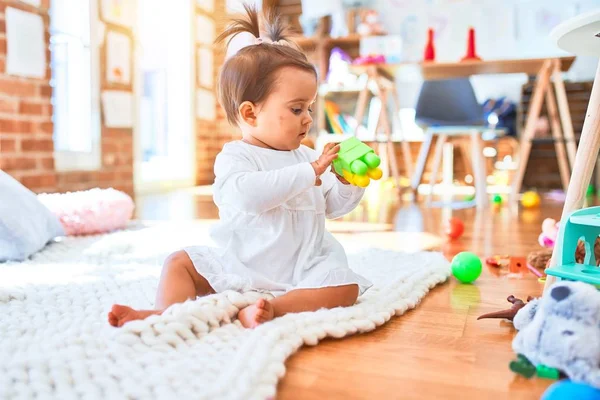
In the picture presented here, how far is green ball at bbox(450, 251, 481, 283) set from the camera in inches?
44.0

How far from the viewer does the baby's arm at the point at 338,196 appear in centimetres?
96

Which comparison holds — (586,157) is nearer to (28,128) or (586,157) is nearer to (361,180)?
(361,180)

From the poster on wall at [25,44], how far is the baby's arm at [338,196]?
141 centimetres

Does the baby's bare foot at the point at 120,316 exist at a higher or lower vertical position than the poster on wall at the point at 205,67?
lower

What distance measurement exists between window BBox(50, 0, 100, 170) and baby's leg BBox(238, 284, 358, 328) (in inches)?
72.7

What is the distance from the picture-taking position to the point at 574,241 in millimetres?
852

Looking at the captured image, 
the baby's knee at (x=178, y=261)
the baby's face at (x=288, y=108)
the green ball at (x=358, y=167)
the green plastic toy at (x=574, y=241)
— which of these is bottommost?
the baby's knee at (x=178, y=261)

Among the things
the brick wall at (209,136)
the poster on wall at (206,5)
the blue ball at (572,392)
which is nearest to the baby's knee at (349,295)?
the blue ball at (572,392)

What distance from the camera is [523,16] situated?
417 cm

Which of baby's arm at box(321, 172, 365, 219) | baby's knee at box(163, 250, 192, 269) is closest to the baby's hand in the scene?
baby's arm at box(321, 172, 365, 219)

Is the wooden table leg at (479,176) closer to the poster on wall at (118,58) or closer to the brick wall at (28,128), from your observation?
the poster on wall at (118,58)

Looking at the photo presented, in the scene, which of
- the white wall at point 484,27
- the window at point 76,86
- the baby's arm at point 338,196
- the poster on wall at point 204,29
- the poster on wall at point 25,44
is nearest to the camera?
the baby's arm at point 338,196

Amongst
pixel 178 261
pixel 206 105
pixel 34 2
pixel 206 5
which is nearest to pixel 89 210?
pixel 34 2

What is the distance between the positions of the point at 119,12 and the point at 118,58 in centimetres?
21
